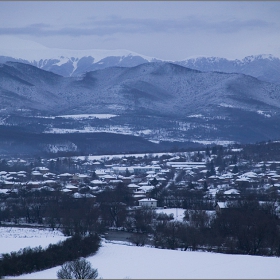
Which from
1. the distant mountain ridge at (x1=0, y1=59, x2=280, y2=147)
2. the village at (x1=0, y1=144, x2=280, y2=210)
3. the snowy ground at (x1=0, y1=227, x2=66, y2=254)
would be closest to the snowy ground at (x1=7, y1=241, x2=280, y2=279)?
the snowy ground at (x1=0, y1=227, x2=66, y2=254)

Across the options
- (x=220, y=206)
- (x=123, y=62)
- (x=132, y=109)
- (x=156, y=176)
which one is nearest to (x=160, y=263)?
(x=220, y=206)

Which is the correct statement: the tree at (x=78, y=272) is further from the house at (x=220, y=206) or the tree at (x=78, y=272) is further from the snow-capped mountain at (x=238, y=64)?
the snow-capped mountain at (x=238, y=64)

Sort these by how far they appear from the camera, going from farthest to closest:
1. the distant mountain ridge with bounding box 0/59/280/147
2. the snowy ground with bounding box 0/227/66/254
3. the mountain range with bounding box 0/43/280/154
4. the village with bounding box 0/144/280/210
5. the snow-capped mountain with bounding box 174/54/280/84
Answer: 1. the snow-capped mountain with bounding box 174/54/280/84
2. the distant mountain ridge with bounding box 0/59/280/147
3. the mountain range with bounding box 0/43/280/154
4. the village with bounding box 0/144/280/210
5. the snowy ground with bounding box 0/227/66/254

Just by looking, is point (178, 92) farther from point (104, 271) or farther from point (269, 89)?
point (104, 271)

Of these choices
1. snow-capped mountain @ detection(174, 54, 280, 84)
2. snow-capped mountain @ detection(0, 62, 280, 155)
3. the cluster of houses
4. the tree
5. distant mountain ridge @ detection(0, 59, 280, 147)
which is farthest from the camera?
snow-capped mountain @ detection(174, 54, 280, 84)

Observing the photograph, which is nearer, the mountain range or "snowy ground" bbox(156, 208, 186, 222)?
"snowy ground" bbox(156, 208, 186, 222)

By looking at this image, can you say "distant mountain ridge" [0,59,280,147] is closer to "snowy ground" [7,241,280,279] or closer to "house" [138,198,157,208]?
"house" [138,198,157,208]

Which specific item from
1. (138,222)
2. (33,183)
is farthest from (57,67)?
(138,222)

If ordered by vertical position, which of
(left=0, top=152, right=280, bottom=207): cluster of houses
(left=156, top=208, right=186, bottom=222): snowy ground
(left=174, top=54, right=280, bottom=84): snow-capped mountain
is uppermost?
(left=174, top=54, right=280, bottom=84): snow-capped mountain
